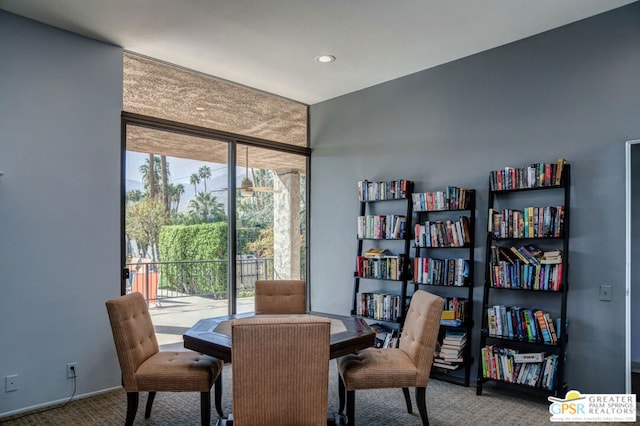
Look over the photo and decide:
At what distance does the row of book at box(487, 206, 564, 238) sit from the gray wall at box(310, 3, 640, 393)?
253 millimetres

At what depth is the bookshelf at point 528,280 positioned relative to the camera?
10.6 feet

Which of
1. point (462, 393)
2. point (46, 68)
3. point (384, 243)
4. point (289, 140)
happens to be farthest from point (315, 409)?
point (289, 140)

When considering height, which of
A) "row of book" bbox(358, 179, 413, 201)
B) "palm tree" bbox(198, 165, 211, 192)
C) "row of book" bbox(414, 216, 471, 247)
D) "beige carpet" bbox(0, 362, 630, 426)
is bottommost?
"beige carpet" bbox(0, 362, 630, 426)

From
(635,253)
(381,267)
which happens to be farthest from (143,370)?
(635,253)

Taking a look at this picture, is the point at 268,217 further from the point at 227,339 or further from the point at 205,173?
the point at 227,339

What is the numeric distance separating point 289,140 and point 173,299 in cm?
232

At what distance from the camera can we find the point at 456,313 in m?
3.78

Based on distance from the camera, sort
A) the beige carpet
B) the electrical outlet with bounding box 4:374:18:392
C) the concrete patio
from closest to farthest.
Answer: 1. the beige carpet
2. the electrical outlet with bounding box 4:374:18:392
3. the concrete patio

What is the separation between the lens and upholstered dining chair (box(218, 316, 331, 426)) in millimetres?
2084

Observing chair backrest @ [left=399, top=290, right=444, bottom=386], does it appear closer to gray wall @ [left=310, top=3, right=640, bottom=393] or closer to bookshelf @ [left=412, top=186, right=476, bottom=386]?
bookshelf @ [left=412, top=186, right=476, bottom=386]

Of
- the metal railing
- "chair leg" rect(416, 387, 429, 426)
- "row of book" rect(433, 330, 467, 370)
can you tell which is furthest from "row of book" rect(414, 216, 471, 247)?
the metal railing

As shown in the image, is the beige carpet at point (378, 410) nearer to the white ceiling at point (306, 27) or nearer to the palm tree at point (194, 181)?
the palm tree at point (194, 181)

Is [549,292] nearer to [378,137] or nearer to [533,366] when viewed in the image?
[533,366]

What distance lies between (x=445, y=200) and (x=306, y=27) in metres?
1.90
